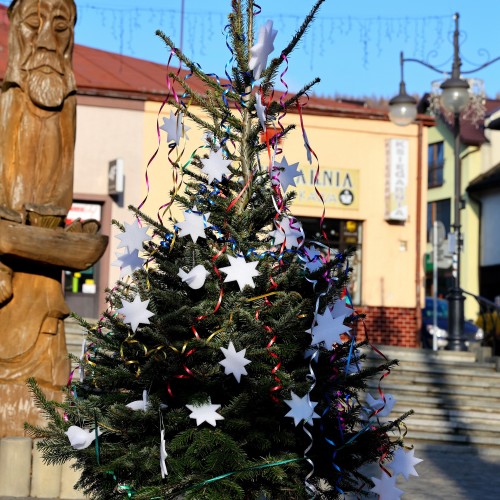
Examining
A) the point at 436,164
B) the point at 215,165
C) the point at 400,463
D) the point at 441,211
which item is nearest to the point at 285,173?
the point at 215,165

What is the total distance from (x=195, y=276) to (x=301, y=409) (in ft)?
2.26

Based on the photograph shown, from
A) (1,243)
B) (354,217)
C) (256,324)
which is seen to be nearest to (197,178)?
(256,324)

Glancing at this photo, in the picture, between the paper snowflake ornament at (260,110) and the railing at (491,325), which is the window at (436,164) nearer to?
the railing at (491,325)

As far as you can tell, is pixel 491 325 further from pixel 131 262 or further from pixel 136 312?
pixel 136 312

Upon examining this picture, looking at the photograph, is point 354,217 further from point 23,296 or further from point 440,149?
point 440,149

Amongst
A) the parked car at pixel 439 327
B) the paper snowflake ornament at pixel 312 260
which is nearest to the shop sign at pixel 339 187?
the parked car at pixel 439 327

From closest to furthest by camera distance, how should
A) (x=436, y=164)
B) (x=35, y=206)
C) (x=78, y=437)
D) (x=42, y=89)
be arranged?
1. (x=78, y=437)
2. (x=35, y=206)
3. (x=42, y=89)
4. (x=436, y=164)

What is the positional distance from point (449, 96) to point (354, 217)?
699 cm

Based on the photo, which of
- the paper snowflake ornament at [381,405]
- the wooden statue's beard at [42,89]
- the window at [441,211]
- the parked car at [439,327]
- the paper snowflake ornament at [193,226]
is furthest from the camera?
the window at [441,211]

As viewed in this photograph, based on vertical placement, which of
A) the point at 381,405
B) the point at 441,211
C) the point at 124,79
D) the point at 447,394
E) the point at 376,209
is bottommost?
the point at 447,394

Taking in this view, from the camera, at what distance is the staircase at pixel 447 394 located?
1512 cm

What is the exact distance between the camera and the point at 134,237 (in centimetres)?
513

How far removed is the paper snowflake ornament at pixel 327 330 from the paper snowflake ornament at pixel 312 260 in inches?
10.7

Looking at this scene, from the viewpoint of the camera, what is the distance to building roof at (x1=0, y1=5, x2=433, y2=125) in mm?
24250
